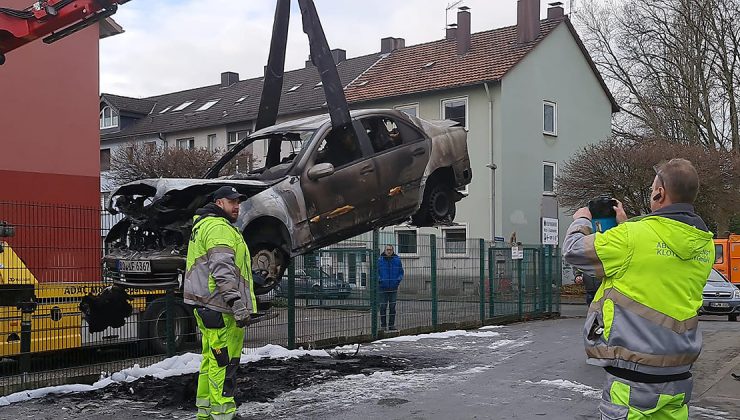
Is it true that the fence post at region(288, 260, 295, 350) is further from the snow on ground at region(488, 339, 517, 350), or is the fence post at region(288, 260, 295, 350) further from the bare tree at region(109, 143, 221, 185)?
the bare tree at region(109, 143, 221, 185)

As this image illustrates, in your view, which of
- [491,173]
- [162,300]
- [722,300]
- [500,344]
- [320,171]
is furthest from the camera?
[491,173]

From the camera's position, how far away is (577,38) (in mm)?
33219

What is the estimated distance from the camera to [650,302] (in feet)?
12.2

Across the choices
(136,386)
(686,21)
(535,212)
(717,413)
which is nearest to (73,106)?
(136,386)

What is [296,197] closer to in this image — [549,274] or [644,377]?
[644,377]

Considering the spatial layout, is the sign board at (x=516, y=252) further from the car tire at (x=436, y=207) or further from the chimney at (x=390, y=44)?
the chimney at (x=390, y=44)

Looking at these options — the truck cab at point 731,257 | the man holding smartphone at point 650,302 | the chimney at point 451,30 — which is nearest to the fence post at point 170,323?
the man holding smartphone at point 650,302

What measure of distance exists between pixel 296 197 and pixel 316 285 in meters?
4.33

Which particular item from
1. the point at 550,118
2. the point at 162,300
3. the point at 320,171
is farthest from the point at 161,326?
the point at 550,118

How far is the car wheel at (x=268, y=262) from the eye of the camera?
7.64 metres

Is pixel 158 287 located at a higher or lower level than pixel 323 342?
higher

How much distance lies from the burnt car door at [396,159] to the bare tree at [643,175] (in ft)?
63.0

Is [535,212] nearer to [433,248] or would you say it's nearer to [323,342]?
[433,248]

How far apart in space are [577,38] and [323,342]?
2462 cm
